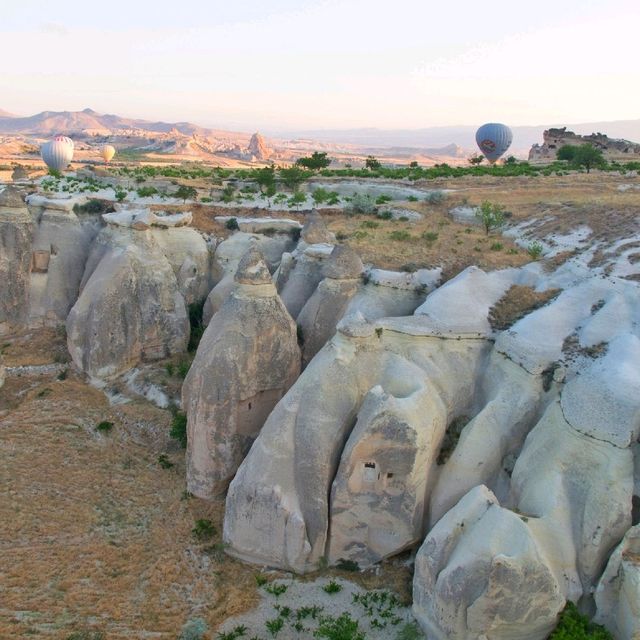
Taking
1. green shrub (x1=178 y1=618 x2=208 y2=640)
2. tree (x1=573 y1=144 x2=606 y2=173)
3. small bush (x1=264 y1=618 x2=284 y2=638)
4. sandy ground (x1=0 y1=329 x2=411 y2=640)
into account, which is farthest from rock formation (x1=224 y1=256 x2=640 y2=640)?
tree (x1=573 y1=144 x2=606 y2=173)

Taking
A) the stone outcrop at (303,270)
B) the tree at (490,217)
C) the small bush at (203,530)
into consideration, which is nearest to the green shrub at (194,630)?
the small bush at (203,530)

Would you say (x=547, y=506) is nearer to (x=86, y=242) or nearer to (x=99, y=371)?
(x=99, y=371)

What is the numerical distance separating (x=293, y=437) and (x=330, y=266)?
6.97 metres

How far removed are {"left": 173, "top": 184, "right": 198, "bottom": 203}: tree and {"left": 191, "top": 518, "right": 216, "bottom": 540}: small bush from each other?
18.7m

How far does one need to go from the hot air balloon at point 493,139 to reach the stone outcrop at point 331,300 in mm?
46942

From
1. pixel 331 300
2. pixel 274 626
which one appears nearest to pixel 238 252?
pixel 331 300

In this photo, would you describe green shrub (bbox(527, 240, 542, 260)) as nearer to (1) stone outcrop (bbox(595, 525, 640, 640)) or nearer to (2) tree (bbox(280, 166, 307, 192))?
Answer: (1) stone outcrop (bbox(595, 525, 640, 640))

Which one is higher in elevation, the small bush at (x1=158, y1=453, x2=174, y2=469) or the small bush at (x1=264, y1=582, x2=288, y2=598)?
the small bush at (x1=158, y1=453, x2=174, y2=469)

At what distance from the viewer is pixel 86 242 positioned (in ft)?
89.2

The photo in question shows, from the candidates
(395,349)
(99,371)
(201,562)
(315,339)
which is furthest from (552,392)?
(99,371)

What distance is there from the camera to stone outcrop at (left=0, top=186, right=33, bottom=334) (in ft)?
85.0

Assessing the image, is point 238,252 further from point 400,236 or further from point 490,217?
point 490,217

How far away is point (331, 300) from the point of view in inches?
763

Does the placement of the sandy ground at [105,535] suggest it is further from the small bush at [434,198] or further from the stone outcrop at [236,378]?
the small bush at [434,198]
